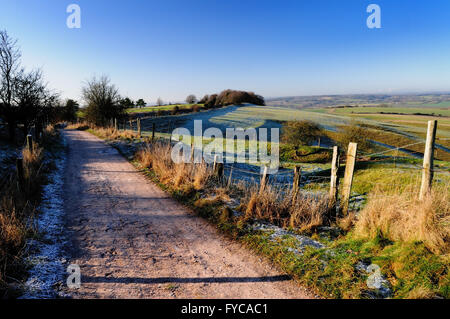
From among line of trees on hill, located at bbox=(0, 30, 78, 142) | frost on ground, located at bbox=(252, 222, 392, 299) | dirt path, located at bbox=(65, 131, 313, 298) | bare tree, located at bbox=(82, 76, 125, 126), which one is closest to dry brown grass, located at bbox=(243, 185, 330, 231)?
frost on ground, located at bbox=(252, 222, 392, 299)

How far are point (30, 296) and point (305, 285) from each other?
409cm

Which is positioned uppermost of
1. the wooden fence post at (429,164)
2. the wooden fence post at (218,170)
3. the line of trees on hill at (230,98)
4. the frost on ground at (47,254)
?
the line of trees on hill at (230,98)

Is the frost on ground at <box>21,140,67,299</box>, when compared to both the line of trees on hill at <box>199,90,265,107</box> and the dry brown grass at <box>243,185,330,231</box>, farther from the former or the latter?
the line of trees on hill at <box>199,90,265,107</box>

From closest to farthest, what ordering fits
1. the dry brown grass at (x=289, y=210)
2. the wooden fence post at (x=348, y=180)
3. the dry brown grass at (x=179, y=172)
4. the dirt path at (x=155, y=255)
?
the dirt path at (x=155, y=255) < the dry brown grass at (x=289, y=210) < the wooden fence post at (x=348, y=180) < the dry brown grass at (x=179, y=172)

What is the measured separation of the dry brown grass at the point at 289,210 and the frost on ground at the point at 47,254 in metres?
4.04

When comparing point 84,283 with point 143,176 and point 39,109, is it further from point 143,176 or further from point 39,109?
point 39,109

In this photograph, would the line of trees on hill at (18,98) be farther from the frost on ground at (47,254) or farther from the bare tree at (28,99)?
the frost on ground at (47,254)

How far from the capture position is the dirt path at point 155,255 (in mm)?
3711

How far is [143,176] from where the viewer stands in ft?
34.1

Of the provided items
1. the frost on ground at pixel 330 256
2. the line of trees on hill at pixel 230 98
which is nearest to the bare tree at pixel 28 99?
the frost on ground at pixel 330 256

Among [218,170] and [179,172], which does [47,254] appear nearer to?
[179,172]

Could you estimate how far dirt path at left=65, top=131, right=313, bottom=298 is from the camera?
3711mm

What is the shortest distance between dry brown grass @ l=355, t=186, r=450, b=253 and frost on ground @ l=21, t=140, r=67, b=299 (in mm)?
5736
